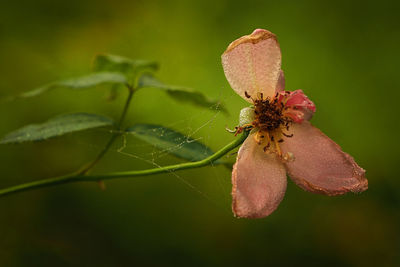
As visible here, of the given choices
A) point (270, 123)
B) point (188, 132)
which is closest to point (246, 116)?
point (270, 123)

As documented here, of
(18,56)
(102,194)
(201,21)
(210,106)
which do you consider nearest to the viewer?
(210,106)

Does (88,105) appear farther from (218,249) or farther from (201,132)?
(218,249)

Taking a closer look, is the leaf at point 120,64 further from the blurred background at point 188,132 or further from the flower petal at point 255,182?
the flower petal at point 255,182

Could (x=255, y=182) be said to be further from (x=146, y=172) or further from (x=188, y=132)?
(x=188, y=132)

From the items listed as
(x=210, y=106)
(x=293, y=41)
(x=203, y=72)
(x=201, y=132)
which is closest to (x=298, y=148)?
(x=210, y=106)

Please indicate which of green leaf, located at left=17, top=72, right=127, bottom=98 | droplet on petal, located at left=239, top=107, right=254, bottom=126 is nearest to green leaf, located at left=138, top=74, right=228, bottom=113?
green leaf, located at left=17, top=72, right=127, bottom=98

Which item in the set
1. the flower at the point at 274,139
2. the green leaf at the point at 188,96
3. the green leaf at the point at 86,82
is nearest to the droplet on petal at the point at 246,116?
the flower at the point at 274,139
